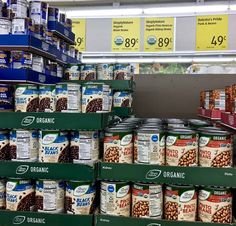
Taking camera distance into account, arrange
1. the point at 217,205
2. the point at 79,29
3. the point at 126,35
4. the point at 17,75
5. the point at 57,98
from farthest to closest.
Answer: the point at 79,29
the point at 126,35
the point at 17,75
the point at 57,98
the point at 217,205

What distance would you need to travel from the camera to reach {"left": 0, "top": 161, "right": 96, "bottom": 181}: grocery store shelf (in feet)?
5.70

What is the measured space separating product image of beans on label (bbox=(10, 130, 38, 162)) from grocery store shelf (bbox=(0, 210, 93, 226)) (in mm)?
295

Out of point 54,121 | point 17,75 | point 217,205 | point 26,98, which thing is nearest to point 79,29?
point 17,75

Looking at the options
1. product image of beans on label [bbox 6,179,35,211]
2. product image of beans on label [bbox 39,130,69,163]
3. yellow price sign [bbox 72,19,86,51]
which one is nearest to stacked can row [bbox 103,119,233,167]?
product image of beans on label [bbox 39,130,69,163]

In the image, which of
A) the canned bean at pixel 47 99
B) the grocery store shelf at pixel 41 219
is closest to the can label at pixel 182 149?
the grocery store shelf at pixel 41 219

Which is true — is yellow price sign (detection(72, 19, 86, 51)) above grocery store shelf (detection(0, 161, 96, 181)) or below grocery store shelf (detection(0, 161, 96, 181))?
above

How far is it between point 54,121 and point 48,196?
40 centimetres

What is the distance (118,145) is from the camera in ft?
5.72

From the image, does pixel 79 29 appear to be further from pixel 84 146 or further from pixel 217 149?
pixel 217 149

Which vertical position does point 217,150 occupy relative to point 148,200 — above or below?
above

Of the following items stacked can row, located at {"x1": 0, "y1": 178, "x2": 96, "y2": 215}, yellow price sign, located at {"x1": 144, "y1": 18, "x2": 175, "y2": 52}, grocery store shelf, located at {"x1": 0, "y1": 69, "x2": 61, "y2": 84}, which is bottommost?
stacked can row, located at {"x1": 0, "y1": 178, "x2": 96, "y2": 215}

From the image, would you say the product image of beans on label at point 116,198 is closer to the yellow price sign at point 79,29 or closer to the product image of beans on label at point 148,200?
the product image of beans on label at point 148,200

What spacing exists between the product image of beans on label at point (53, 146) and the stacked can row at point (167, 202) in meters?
0.28

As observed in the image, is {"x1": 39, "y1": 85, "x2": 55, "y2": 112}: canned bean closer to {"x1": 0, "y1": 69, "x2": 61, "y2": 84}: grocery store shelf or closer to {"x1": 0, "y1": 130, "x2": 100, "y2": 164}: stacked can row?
{"x1": 0, "y1": 130, "x2": 100, "y2": 164}: stacked can row
